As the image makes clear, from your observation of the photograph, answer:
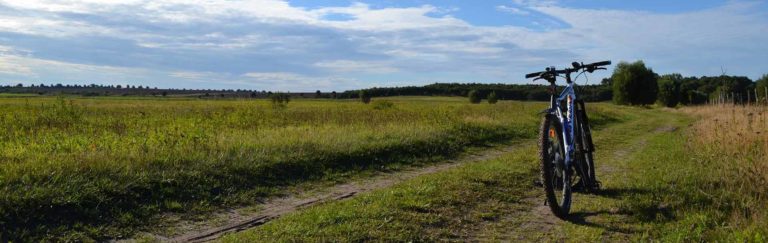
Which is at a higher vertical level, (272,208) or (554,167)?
(554,167)

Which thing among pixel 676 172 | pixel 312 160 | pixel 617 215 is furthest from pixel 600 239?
pixel 312 160

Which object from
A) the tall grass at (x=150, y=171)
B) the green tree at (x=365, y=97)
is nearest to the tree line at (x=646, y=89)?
the green tree at (x=365, y=97)

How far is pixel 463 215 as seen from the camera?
5691mm

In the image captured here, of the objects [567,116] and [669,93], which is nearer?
[567,116]

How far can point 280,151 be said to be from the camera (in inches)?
379

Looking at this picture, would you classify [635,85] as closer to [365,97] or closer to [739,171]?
[365,97]

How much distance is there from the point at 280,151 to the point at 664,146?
31.4ft

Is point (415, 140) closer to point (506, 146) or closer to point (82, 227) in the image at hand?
point (506, 146)

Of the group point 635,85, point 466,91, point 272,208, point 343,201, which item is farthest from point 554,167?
point 466,91

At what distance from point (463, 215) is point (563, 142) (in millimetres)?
1359

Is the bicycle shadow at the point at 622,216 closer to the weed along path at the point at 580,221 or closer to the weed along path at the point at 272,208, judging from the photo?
the weed along path at the point at 580,221

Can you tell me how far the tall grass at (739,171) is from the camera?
504 cm

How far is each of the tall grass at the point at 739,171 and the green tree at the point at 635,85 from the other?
7027 cm

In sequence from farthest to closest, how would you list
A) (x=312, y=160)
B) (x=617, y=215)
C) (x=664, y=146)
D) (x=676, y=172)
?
1. (x=664, y=146)
2. (x=312, y=160)
3. (x=676, y=172)
4. (x=617, y=215)
